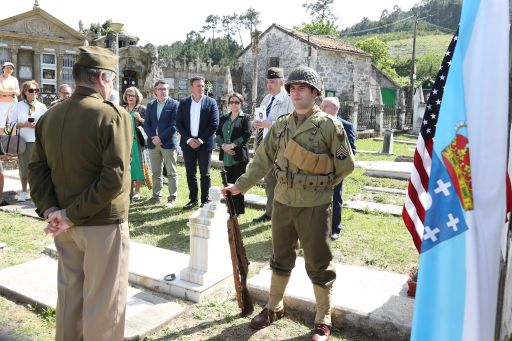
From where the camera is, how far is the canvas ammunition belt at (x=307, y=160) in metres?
3.32

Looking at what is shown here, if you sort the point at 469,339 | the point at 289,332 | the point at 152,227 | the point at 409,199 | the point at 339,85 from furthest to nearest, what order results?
the point at 339,85 → the point at 152,227 → the point at 289,332 → the point at 409,199 → the point at 469,339

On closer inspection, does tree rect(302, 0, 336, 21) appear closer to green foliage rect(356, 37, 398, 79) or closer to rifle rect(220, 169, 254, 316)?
green foliage rect(356, 37, 398, 79)

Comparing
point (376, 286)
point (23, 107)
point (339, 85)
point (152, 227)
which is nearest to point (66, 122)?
point (376, 286)

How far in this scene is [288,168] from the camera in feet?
11.3

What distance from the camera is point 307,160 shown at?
332cm

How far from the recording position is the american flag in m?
2.45

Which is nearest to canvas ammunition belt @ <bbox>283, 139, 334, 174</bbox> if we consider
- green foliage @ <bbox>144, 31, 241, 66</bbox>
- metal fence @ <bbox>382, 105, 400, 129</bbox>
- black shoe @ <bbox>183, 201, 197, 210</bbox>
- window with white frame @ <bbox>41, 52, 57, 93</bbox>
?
black shoe @ <bbox>183, 201, 197, 210</bbox>

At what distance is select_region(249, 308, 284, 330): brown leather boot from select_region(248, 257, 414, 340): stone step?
0.93 ft

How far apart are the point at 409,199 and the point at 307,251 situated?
0.99 m

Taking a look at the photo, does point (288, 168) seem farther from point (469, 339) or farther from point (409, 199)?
point (469, 339)

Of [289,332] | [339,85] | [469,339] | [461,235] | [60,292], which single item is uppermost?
[339,85]

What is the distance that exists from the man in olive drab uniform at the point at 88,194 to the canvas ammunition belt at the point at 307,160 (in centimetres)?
121

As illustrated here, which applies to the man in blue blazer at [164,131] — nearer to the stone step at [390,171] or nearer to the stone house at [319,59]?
the stone step at [390,171]

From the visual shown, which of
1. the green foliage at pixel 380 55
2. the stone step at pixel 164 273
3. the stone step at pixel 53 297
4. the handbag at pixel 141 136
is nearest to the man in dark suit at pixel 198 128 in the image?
the handbag at pixel 141 136
